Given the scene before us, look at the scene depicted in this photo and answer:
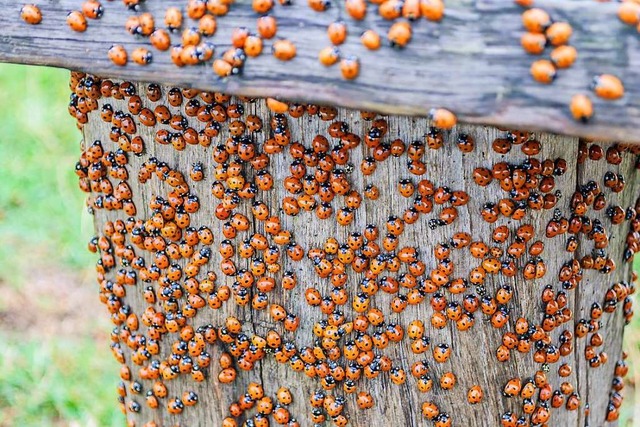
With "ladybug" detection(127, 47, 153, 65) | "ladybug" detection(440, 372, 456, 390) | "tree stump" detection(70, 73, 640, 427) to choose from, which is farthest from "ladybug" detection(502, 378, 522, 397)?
"ladybug" detection(127, 47, 153, 65)

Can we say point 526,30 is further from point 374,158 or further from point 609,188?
point 609,188

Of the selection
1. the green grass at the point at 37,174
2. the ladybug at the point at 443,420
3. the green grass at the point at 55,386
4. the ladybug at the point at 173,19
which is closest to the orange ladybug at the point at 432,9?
the ladybug at the point at 173,19

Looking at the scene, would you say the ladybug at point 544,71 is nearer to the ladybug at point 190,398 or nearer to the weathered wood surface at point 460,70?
the weathered wood surface at point 460,70

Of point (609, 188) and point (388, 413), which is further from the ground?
point (609, 188)

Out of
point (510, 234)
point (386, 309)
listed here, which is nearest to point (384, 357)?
point (386, 309)

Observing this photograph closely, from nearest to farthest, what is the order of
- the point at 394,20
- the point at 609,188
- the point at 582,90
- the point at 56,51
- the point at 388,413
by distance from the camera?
the point at 582,90
the point at 394,20
the point at 56,51
the point at 609,188
the point at 388,413
